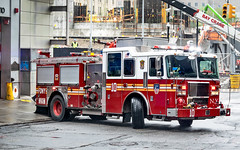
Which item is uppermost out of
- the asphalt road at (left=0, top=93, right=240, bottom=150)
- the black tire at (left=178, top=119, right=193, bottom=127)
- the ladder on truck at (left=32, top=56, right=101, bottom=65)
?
the ladder on truck at (left=32, top=56, right=101, bottom=65)

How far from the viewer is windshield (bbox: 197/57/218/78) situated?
15477mm

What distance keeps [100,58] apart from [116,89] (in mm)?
1583

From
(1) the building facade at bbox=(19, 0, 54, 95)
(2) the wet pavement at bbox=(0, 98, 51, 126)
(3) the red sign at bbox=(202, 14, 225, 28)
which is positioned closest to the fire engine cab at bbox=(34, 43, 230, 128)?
(2) the wet pavement at bbox=(0, 98, 51, 126)

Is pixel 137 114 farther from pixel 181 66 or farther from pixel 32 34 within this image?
pixel 32 34

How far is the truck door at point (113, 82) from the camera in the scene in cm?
1612

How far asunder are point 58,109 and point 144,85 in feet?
14.3

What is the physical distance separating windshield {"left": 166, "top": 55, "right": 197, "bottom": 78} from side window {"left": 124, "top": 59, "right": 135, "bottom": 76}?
4.33 ft

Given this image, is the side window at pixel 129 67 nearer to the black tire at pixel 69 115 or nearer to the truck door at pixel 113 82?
the truck door at pixel 113 82

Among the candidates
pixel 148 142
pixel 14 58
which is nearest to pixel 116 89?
pixel 148 142

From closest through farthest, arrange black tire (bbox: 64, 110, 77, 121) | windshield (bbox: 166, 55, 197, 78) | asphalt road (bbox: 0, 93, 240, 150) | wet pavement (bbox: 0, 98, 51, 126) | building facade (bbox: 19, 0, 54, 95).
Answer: asphalt road (bbox: 0, 93, 240, 150)
windshield (bbox: 166, 55, 197, 78)
wet pavement (bbox: 0, 98, 51, 126)
black tire (bbox: 64, 110, 77, 121)
building facade (bbox: 19, 0, 54, 95)

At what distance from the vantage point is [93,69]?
1736 cm

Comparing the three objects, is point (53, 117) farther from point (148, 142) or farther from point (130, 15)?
point (130, 15)

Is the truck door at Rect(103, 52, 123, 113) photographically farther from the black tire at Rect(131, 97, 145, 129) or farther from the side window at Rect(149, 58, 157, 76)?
the side window at Rect(149, 58, 157, 76)

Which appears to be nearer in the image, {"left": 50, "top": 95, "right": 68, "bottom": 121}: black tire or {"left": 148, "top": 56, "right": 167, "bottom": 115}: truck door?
{"left": 148, "top": 56, "right": 167, "bottom": 115}: truck door
